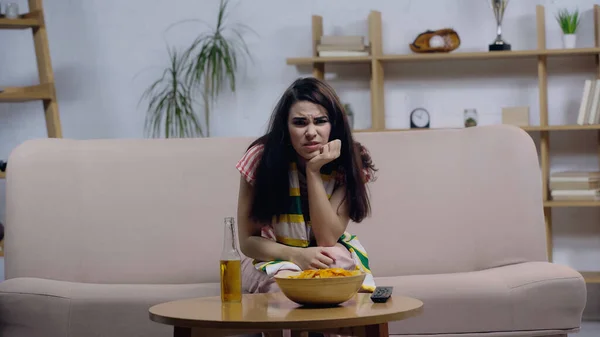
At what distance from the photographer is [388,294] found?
173cm

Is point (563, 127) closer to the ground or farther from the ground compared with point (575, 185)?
farther from the ground

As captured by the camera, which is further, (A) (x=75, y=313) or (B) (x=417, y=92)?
(B) (x=417, y=92)

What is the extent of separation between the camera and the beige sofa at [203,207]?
2799mm

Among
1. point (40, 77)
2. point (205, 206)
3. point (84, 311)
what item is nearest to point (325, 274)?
point (84, 311)

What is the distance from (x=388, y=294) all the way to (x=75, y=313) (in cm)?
107

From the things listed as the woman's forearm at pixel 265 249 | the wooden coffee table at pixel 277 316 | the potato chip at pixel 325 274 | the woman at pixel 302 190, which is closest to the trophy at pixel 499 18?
the woman at pixel 302 190

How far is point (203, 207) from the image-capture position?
2875mm

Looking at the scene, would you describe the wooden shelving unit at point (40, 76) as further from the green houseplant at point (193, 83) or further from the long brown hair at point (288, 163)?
the long brown hair at point (288, 163)

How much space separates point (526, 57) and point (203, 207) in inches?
95.8

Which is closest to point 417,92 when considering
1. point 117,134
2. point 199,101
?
point 199,101

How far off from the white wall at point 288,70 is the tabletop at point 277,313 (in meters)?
2.98

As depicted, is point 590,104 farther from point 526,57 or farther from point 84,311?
point 84,311

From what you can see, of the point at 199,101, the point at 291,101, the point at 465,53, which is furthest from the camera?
the point at 199,101

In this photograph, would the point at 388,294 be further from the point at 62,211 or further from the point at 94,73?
the point at 94,73
